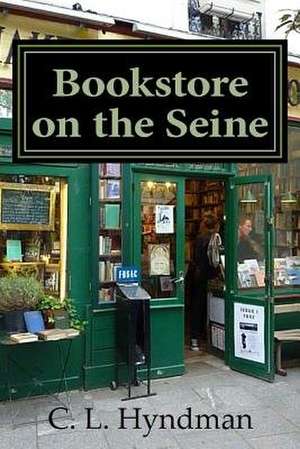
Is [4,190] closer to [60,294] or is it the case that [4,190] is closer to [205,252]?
[60,294]

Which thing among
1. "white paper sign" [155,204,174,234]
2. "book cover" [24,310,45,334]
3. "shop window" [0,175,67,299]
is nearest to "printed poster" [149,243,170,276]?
"white paper sign" [155,204,174,234]

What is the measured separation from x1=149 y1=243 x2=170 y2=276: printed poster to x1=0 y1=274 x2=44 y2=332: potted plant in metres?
1.50

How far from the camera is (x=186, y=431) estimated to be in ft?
14.3

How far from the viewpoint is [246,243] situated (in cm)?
614

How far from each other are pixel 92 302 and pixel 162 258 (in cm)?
98

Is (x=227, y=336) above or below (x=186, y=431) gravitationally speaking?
above

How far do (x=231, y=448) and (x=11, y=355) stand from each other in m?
2.24

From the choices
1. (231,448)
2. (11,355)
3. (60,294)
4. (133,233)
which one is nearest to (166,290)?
(133,233)

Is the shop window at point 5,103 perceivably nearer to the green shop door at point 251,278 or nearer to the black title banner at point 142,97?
the green shop door at point 251,278

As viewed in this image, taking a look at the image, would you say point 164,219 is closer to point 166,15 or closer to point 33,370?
point 33,370

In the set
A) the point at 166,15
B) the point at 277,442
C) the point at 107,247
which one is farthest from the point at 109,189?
the point at 277,442

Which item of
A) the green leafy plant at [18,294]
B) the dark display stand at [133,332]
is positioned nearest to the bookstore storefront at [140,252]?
the dark display stand at [133,332]

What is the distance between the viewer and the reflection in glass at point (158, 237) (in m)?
5.88

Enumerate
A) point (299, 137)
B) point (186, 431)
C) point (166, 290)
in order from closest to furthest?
point (186, 431) → point (166, 290) → point (299, 137)
